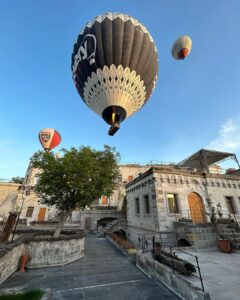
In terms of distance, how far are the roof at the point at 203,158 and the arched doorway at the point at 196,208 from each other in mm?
5242

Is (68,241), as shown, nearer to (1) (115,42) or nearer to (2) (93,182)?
(2) (93,182)

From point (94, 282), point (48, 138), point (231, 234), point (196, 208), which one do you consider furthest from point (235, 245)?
point (48, 138)

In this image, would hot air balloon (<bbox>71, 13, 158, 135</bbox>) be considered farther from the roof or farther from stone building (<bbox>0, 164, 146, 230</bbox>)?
stone building (<bbox>0, 164, 146, 230</bbox>)

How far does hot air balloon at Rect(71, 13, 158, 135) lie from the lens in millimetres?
10820

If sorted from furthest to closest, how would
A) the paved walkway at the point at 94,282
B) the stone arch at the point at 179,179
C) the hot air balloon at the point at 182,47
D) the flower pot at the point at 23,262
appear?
1. the hot air balloon at the point at 182,47
2. the stone arch at the point at 179,179
3. the flower pot at the point at 23,262
4. the paved walkway at the point at 94,282

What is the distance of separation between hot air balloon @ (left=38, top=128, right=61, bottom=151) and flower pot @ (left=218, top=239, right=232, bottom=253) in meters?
29.6

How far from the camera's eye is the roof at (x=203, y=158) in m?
19.0

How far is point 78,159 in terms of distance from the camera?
11.1 m

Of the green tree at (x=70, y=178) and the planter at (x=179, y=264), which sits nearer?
the planter at (x=179, y=264)

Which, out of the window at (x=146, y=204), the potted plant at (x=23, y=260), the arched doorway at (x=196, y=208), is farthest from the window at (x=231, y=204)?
the potted plant at (x=23, y=260)

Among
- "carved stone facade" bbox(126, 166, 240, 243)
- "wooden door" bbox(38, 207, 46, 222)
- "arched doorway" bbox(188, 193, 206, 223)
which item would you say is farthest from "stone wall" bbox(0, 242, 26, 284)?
"wooden door" bbox(38, 207, 46, 222)

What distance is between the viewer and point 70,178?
10.8 meters

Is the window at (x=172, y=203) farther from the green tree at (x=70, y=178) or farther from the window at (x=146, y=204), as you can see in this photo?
the green tree at (x=70, y=178)

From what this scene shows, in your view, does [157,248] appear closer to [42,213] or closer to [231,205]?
[231,205]
